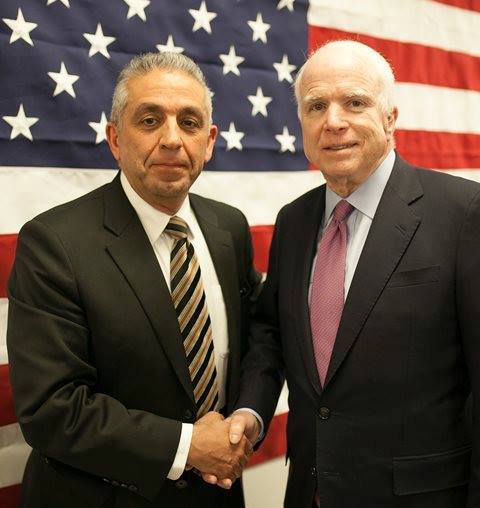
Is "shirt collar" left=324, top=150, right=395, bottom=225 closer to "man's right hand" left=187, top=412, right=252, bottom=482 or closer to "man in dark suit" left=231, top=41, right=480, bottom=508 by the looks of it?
"man in dark suit" left=231, top=41, right=480, bottom=508

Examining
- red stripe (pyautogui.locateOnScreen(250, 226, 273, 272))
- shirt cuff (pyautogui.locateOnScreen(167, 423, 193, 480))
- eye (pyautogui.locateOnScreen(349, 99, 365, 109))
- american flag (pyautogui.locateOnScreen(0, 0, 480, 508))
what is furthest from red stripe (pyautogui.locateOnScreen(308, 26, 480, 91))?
shirt cuff (pyautogui.locateOnScreen(167, 423, 193, 480))

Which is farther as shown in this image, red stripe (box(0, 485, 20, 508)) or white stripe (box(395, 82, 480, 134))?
white stripe (box(395, 82, 480, 134))

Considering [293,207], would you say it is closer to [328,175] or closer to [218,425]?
[328,175]

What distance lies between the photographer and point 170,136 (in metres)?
1.38

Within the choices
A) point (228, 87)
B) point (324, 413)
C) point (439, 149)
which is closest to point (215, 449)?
point (324, 413)

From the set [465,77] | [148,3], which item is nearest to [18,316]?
[148,3]

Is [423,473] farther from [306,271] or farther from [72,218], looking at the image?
[72,218]

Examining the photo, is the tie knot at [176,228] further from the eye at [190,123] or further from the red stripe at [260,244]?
the red stripe at [260,244]

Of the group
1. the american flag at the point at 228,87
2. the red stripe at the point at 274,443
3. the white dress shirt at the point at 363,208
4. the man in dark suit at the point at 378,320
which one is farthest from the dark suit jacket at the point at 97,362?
the red stripe at the point at 274,443

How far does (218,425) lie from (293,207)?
64 centimetres

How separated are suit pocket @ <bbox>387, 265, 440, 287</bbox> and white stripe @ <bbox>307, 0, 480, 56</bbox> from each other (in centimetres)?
140

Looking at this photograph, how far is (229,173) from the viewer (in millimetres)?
2088

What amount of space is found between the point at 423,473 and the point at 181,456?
1.80ft

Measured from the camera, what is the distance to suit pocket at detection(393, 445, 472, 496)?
4.17 ft
